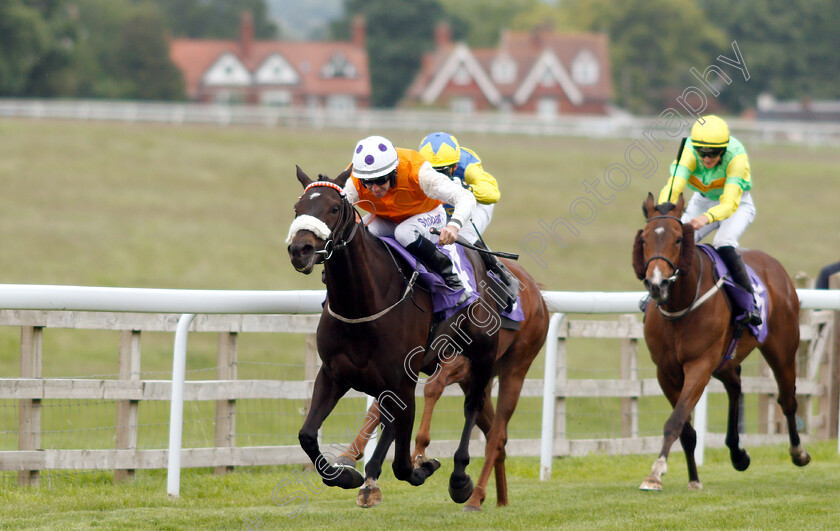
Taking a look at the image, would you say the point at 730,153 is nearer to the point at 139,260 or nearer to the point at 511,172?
the point at 139,260

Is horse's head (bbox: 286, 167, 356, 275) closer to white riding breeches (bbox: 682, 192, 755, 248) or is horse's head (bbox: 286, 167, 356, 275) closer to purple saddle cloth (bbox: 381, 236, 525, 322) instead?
purple saddle cloth (bbox: 381, 236, 525, 322)

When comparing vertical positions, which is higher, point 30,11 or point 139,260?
point 30,11

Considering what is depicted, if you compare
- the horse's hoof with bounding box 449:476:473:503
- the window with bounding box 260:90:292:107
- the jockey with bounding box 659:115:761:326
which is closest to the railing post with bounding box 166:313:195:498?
the horse's hoof with bounding box 449:476:473:503

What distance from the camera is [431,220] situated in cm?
590

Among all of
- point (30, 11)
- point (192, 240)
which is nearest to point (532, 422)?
point (192, 240)

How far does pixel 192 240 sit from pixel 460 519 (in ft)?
63.7

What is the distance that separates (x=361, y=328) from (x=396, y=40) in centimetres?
7221

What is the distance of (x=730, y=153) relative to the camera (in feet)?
23.7

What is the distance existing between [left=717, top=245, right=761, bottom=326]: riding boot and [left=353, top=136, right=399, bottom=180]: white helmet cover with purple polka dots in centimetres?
288

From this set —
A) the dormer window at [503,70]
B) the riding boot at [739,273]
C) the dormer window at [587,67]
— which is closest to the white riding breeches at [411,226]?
the riding boot at [739,273]

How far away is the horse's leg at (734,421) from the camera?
285 inches

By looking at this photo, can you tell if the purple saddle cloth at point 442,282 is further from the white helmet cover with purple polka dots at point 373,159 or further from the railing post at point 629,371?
the railing post at point 629,371

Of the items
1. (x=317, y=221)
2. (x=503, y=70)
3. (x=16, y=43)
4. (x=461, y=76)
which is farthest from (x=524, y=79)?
(x=317, y=221)

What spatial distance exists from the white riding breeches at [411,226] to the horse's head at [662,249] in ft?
4.31
